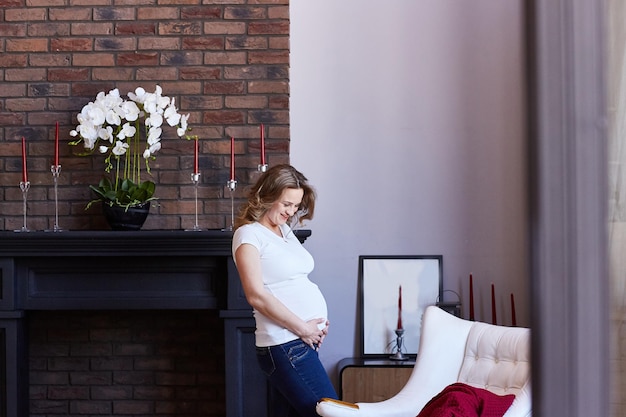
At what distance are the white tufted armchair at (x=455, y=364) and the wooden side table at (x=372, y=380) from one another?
1.95ft

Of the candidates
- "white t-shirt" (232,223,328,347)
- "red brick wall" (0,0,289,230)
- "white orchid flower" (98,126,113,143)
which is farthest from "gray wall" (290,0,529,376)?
"white t-shirt" (232,223,328,347)

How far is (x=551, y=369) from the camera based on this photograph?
0.50 metres

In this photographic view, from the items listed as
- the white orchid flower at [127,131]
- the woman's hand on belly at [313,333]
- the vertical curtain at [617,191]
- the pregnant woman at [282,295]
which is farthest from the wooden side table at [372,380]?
the vertical curtain at [617,191]

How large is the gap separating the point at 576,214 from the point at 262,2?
3636 millimetres

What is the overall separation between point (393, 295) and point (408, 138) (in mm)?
768

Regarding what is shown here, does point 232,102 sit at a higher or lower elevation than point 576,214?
higher

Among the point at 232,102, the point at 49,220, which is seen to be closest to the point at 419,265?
the point at 232,102

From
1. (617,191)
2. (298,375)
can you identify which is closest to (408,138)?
(298,375)

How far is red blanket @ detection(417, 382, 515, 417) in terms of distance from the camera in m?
2.46

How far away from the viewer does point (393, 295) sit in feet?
13.1

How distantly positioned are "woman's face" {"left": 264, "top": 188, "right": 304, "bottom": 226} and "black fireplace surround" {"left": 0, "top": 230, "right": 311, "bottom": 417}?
0.67 m

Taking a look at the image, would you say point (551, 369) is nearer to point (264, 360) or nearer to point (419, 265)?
point (264, 360)

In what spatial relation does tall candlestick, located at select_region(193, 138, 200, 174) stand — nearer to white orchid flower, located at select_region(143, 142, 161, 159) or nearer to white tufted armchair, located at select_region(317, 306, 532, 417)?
white orchid flower, located at select_region(143, 142, 161, 159)

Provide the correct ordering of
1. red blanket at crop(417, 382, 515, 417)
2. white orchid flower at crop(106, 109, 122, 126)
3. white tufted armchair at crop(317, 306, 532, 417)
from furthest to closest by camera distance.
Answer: white orchid flower at crop(106, 109, 122, 126)
white tufted armchair at crop(317, 306, 532, 417)
red blanket at crop(417, 382, 515, 417)
